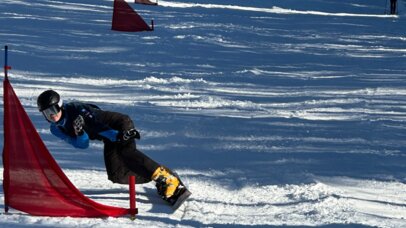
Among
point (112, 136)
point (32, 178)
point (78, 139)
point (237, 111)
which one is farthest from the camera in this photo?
point (237, 111)

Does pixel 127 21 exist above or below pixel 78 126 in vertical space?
below

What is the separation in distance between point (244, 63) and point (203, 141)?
7.66 metres

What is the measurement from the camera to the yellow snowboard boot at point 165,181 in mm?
6090

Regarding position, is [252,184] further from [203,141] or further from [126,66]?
[126,66]

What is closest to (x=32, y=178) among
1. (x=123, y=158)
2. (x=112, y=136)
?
(x=112, y=136)

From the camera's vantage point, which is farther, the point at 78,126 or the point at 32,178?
the point at 78,126

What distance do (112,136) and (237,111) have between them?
4542 millimetres

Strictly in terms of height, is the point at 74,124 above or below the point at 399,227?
above

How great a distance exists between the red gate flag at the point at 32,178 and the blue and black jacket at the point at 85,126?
1.10 feet

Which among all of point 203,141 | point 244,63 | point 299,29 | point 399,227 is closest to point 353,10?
point 299,29

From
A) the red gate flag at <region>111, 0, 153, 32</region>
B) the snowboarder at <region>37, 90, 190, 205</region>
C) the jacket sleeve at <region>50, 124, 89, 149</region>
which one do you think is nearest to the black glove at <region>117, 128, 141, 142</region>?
the snowboarder at <region>37, 90, 190, 205</region>

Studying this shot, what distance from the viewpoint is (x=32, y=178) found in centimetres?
558

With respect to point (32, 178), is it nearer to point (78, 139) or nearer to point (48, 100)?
point (78, 139)

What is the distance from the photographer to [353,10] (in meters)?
40.6
